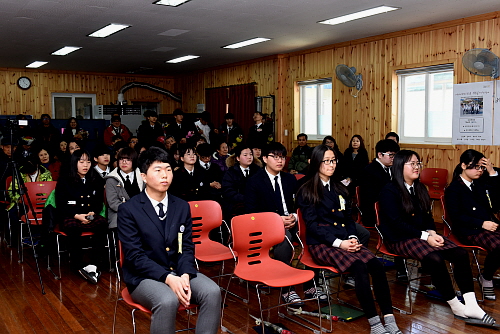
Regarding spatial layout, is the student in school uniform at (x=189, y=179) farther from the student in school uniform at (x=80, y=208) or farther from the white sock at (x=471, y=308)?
the white sock at (x=471, y=308)

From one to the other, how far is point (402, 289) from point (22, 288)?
3623 mm

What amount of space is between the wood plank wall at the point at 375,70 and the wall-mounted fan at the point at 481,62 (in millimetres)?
314

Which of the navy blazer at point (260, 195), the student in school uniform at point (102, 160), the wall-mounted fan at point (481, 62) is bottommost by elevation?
the navy blazer at point (260, 195)

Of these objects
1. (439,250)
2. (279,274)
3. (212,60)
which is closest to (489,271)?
(439,250)

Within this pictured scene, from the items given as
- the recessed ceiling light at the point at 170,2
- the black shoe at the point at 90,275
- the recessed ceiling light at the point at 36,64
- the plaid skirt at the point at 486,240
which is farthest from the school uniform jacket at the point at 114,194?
the recessed ceiling light at the point at 36,64

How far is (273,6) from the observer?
648 cm

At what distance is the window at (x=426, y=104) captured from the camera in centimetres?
780

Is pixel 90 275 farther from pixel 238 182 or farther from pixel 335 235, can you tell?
pixel 335 235

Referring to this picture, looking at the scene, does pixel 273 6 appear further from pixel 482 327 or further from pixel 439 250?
pixel 482 327

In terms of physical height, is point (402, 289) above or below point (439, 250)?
below

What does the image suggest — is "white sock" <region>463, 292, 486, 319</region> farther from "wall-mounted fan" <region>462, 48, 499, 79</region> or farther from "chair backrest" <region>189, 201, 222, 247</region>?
"wall-mounted fan" <region>462, 48, 499, 79</region>

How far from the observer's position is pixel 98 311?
13.1ft

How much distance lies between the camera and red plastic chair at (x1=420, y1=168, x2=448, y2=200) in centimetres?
729

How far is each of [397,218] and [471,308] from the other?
0.86 m
